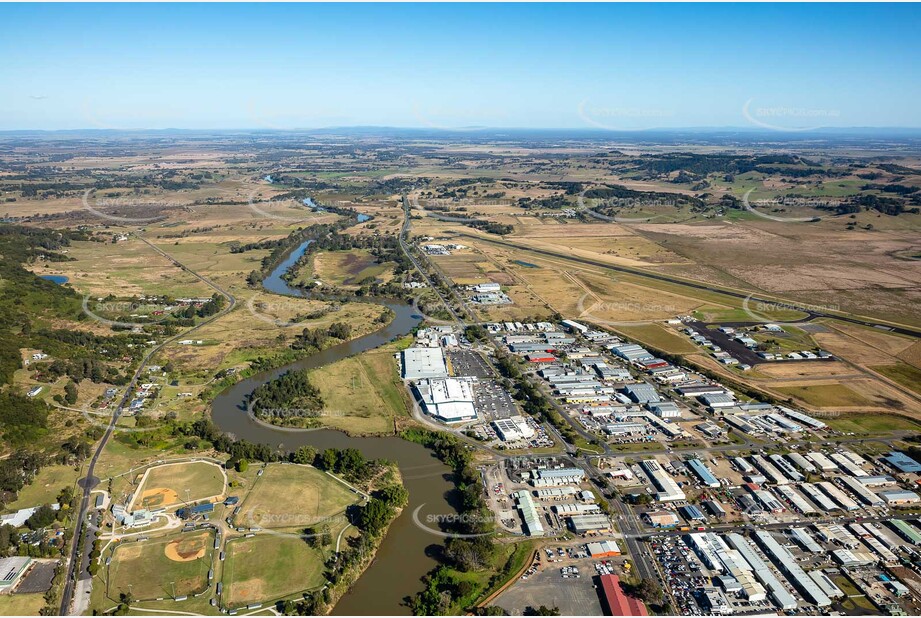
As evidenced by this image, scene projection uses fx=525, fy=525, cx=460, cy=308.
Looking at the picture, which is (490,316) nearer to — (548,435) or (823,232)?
(548,435)

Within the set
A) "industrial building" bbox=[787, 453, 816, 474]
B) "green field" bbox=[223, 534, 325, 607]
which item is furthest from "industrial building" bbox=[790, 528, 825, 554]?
A: "green field" bbox=[223, 534, 325, 607]

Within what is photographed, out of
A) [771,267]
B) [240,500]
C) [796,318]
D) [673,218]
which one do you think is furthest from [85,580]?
[673,218]

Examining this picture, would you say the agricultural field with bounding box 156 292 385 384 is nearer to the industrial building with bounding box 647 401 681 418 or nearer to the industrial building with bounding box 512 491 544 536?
the industrial building with bounding box 512 491 544 536

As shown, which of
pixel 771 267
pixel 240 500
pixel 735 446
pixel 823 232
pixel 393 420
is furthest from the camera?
pixel 823 232

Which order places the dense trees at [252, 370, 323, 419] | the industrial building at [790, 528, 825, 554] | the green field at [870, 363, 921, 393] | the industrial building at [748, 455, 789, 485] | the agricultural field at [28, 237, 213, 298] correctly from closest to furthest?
the industrial building at [790, 528, 825, 554], the industrial building at [748, 455, 789, 485], the dense trees at [252, 370, 323, 419], the green field at [870, 363, 921, 393], the agricultural field at [28, 237, 213, 298]

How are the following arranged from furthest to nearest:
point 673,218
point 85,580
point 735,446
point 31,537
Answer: point 673,218
point 735,446
point 31,537
point 85,580
